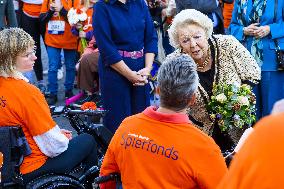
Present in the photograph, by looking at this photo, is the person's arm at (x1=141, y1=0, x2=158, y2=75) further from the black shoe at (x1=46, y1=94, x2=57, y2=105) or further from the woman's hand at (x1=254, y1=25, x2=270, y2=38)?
the black shoe at (x1=46, y1=94, x2=57, y2=105)

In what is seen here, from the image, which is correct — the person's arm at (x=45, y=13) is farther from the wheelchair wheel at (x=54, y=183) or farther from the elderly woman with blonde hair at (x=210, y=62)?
the wheelchair wheel at (x=54, y=183)

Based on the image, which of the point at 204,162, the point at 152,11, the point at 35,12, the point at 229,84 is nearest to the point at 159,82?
the point at 204,162

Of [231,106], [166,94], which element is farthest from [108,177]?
[231,106]

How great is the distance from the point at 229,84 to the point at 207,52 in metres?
0.31

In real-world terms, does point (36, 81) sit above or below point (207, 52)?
below

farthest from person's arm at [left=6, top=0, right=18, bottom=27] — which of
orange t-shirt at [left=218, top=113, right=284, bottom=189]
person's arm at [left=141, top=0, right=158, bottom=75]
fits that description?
orange t-shirt at [left=218, top=113, right=284, bottom=189]

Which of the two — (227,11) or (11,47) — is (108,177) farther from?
(227,11)

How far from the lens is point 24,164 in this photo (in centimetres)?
357

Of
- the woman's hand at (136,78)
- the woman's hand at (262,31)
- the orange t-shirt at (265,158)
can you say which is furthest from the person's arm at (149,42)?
the orange t-shirt at (265,158)

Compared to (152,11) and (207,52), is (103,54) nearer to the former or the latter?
(207,52)

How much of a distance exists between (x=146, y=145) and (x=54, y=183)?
1113mm

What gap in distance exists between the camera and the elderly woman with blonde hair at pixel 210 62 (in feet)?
12.5

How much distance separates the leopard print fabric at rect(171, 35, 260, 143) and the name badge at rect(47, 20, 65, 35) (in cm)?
358

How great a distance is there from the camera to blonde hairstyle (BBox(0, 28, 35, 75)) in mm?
3596
